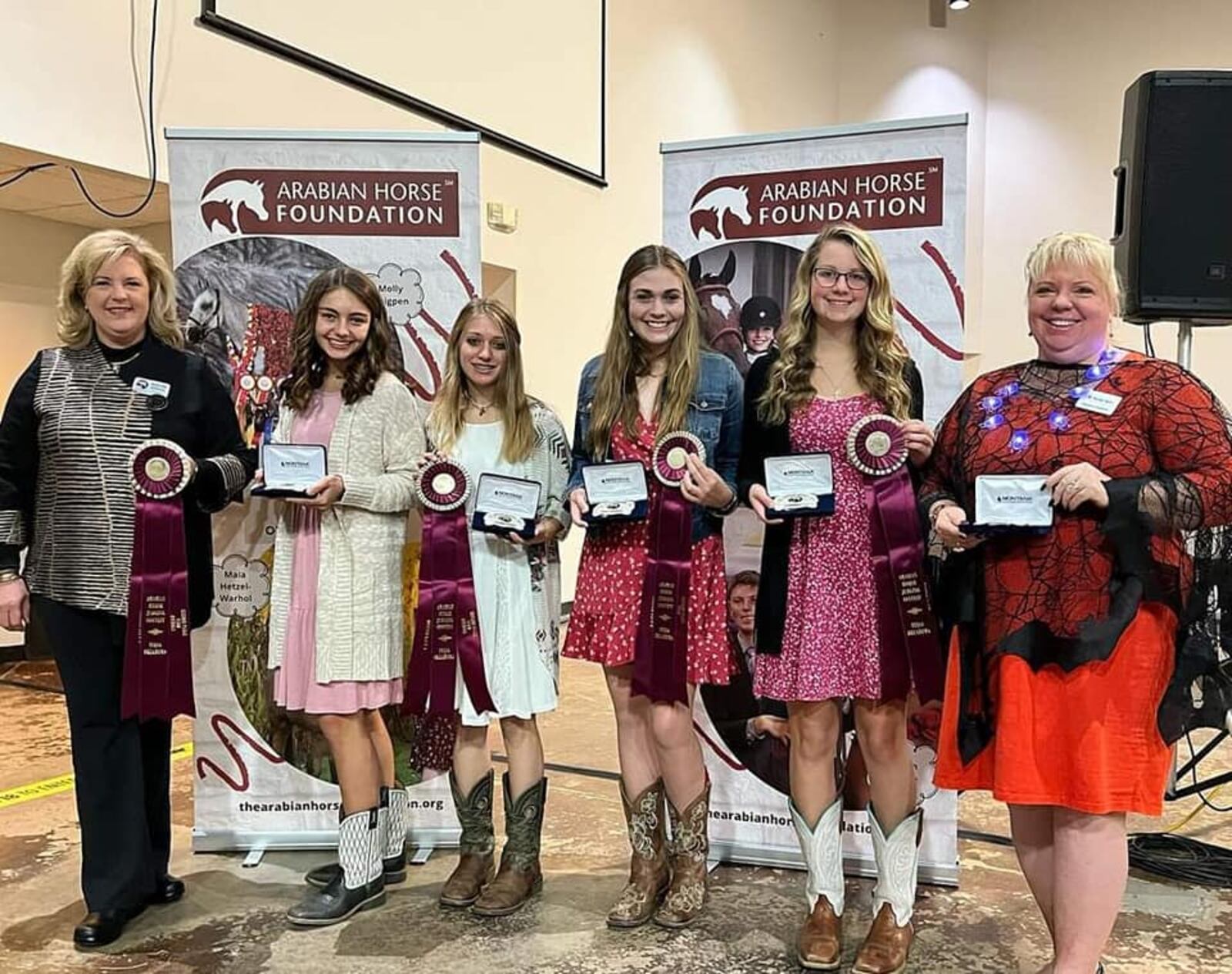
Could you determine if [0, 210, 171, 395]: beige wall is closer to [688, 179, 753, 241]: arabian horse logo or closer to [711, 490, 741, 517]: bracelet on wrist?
[688, 179, 753, 241]: arabian horse logo

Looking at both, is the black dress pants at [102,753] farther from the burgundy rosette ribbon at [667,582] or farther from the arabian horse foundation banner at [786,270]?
the arabian horse foundation banner at [786,270]

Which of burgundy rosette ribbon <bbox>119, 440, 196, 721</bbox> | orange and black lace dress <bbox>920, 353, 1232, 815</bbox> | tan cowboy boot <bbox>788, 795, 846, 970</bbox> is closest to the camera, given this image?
orange and black lace dress <bbox>920, 353, 1232, 815</bbox>

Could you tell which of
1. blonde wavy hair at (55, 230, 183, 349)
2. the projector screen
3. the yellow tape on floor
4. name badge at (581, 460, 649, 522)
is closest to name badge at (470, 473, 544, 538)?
name badge at (581, 460, 649, 522)

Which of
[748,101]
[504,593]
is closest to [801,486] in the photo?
[504,593]

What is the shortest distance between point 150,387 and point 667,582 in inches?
46.6

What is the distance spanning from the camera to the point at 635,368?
2.33 m

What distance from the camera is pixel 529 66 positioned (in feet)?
19.9

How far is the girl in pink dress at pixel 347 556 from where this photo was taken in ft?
7.68

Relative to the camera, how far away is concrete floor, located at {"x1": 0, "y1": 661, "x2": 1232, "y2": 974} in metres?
2.22

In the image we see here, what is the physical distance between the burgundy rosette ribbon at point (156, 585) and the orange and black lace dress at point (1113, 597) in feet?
5.30

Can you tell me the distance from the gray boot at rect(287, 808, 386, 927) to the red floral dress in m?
0.63

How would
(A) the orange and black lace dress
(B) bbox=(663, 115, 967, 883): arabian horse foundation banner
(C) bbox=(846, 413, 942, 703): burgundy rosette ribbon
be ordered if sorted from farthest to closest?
(B) bbox=(663, 115, 967, 883): arabian horse foundation banner, (C) bbox=(846, 413, 942, 703): burgundy rosette ribbon, (A) the orange and black lace dress

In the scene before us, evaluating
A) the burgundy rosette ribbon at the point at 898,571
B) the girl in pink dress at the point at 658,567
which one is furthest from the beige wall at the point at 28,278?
the burgundy rosette ribbon at the point at 898,571

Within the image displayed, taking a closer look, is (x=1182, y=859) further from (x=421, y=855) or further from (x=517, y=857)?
(x=421, y=855)
